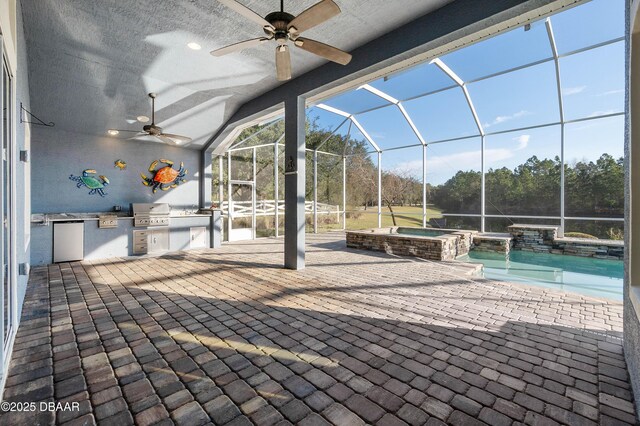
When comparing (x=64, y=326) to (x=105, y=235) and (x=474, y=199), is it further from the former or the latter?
(x=474, y=199)

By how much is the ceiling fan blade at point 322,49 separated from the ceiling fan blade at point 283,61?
0.17 metres

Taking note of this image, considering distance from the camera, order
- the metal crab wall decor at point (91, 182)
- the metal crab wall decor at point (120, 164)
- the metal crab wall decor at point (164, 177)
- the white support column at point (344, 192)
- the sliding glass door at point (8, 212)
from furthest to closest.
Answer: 1. the white support column at point (344, 192)
2. the metal crab wall decor at point (164, 177)
3. the metal crab wall decor at point (120, 164)
4. the metal crab wall decor at point (91, 182)
5. the sliding glass door at point (8, 212)

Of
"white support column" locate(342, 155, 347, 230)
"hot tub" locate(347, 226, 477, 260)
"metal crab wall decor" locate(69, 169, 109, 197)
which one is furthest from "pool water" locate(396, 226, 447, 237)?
"metal crab wall decor" locate(69, 169, 109, 197)

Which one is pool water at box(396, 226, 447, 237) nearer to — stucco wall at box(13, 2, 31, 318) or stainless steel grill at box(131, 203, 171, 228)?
stainless steel grill at box(131, 203, 171, 228)

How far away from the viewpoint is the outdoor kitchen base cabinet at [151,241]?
6.86m

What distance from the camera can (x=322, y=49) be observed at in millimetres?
3049

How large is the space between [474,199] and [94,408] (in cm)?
1125

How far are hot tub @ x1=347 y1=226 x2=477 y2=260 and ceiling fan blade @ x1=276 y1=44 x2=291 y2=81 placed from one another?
4607mm

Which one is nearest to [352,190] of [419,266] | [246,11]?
[419,266]

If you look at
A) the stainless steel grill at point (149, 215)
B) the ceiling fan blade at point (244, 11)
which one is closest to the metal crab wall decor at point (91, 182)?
the stainless steel grill at point (149, 215)

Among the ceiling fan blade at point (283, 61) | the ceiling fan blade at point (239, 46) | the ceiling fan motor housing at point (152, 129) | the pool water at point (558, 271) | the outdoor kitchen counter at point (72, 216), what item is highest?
the ceiling fan blade at point (239, 46)

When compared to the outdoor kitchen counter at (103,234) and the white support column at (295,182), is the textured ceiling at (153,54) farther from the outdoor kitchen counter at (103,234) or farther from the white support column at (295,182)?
the outdoor kitchen counter at (103,234)

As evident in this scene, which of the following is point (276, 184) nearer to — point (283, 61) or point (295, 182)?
point (295, 182)

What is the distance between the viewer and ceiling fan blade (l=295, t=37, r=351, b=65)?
9.64 ft
